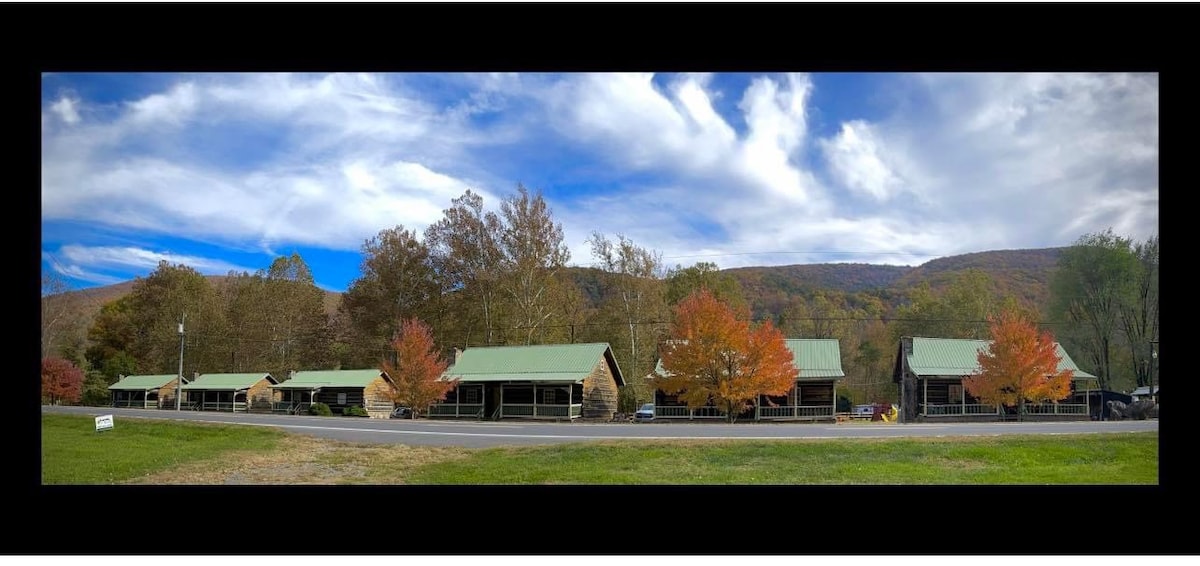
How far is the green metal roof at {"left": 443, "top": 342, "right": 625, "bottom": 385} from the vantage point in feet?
89.0

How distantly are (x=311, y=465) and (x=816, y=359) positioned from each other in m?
20.3

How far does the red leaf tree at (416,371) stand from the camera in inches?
1072

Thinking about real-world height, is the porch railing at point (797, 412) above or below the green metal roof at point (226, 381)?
below

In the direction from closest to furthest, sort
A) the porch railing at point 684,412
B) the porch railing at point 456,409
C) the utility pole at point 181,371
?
the utility pole at point 181,371
the porch railing at point 684,412
the porch railing at point 456,409

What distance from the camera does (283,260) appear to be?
23.9m

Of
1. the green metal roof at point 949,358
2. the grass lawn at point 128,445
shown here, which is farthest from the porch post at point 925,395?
the grass lawn at point 128,445

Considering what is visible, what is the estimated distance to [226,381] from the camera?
30.7 metres

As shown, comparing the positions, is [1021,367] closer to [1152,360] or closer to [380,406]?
[1152,360]

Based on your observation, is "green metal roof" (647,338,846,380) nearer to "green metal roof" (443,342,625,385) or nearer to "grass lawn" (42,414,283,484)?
"green metal roof" (443,342,625,385)

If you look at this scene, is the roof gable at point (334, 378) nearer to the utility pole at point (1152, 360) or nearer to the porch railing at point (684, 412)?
the porch railing at point (684, 412)

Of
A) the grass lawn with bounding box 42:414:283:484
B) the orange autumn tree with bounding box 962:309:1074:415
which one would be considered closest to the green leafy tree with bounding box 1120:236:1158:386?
the orange autumn tree with bounding box 962:309:1074:415

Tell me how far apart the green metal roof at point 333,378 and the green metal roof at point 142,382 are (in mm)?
4404

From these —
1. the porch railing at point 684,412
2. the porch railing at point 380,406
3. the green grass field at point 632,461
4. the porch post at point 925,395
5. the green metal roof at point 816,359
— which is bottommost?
the porch railing at point 380,406
